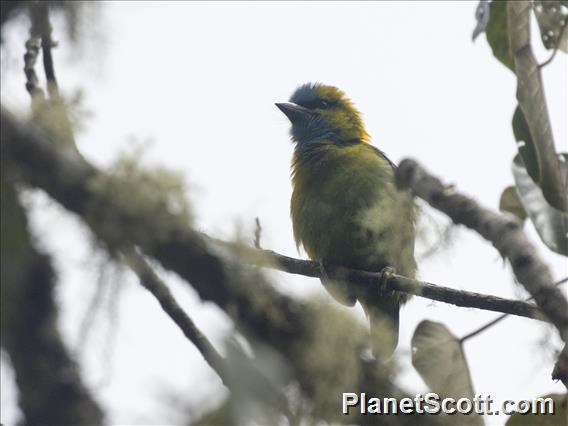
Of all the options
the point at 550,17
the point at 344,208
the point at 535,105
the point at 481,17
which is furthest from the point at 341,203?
the point at 535,105

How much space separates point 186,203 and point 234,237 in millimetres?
223

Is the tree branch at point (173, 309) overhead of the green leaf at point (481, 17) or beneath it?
beneath

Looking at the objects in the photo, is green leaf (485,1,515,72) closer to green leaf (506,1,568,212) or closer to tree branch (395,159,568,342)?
green leaf (506,1,568,212)

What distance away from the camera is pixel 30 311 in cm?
204

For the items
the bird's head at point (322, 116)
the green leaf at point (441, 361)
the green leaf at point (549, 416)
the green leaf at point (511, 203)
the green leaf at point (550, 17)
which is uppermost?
the bird's head at point (322, 116)

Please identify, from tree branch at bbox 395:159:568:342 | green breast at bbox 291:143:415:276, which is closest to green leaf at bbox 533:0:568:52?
tree branch at bbox 395:159:568:342

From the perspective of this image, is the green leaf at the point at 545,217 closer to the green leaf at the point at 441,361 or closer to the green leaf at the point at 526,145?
the green leaf at the point at 526,145

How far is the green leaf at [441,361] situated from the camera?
2262 mm

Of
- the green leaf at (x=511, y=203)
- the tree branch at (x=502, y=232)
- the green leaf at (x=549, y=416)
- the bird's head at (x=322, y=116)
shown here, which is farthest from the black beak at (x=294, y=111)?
the tree branch at (x=502, y=232)

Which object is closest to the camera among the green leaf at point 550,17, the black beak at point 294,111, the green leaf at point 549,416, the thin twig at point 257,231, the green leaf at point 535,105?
the green leaf at point 535,105

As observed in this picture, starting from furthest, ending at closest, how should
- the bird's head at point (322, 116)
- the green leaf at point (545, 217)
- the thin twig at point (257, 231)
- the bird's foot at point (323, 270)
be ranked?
the bird's head at point (322, 116) → the bird's foot at point (323, 270) → the green leaf at point (545, 217) → the thin twig at point (257, 231)

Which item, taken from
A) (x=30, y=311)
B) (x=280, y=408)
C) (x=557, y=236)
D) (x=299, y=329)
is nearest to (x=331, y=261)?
(x=557, y=236)

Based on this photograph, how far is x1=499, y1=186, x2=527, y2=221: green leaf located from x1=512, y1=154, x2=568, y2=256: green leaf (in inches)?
10.2

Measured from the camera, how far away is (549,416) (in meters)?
2.11
